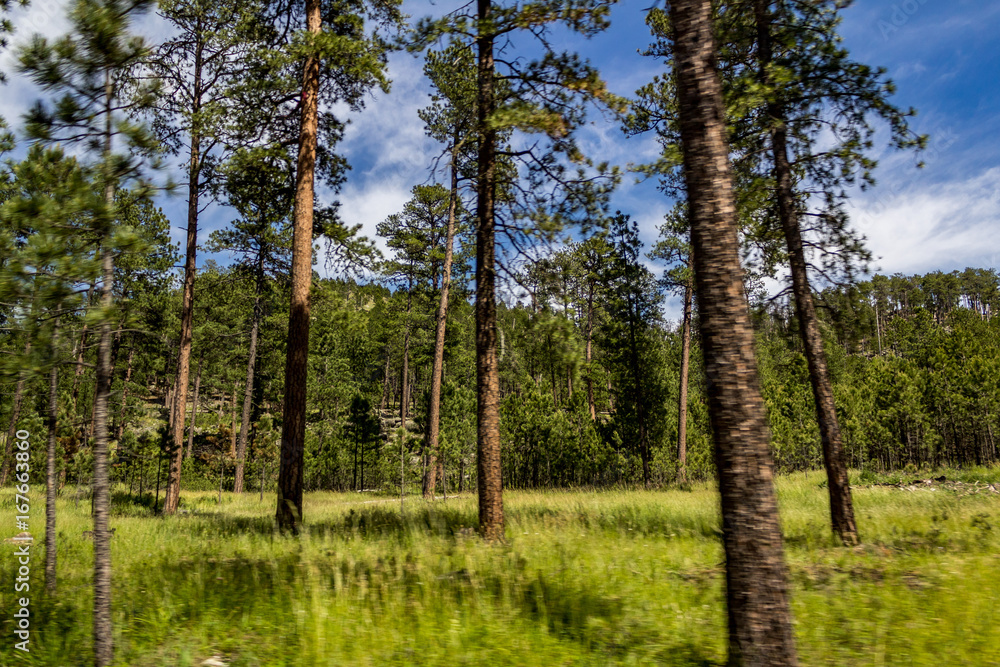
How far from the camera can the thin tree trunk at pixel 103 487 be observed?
353 centimetres

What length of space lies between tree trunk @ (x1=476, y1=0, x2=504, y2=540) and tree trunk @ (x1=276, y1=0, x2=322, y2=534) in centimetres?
297

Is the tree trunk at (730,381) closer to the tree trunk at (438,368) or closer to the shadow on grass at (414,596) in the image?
the shadow on grass at (414,596)

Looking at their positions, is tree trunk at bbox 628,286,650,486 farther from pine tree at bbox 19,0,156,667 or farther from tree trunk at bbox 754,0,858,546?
pine tree at bbox 19,0,156,667

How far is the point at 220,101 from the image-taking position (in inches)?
355

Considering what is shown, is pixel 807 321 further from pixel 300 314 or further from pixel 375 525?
pixel 300 314

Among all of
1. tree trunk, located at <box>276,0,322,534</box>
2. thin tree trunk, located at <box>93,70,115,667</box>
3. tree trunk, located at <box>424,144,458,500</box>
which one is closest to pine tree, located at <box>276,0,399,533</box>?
tree trunk, located at <box>276,0,322,534</box>

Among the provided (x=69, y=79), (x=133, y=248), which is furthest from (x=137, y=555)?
(x=69, y=79)

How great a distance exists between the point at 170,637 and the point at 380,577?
1860 millimetres

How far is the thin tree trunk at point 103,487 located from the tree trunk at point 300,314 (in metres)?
4.16

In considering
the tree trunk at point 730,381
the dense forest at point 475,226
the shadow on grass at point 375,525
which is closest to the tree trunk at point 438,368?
the dense forest at point 475,226

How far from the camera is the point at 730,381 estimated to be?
319 cm

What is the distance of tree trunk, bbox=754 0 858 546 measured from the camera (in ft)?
24.7

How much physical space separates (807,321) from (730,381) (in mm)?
5957

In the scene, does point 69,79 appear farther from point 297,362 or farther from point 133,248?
point 297,362
